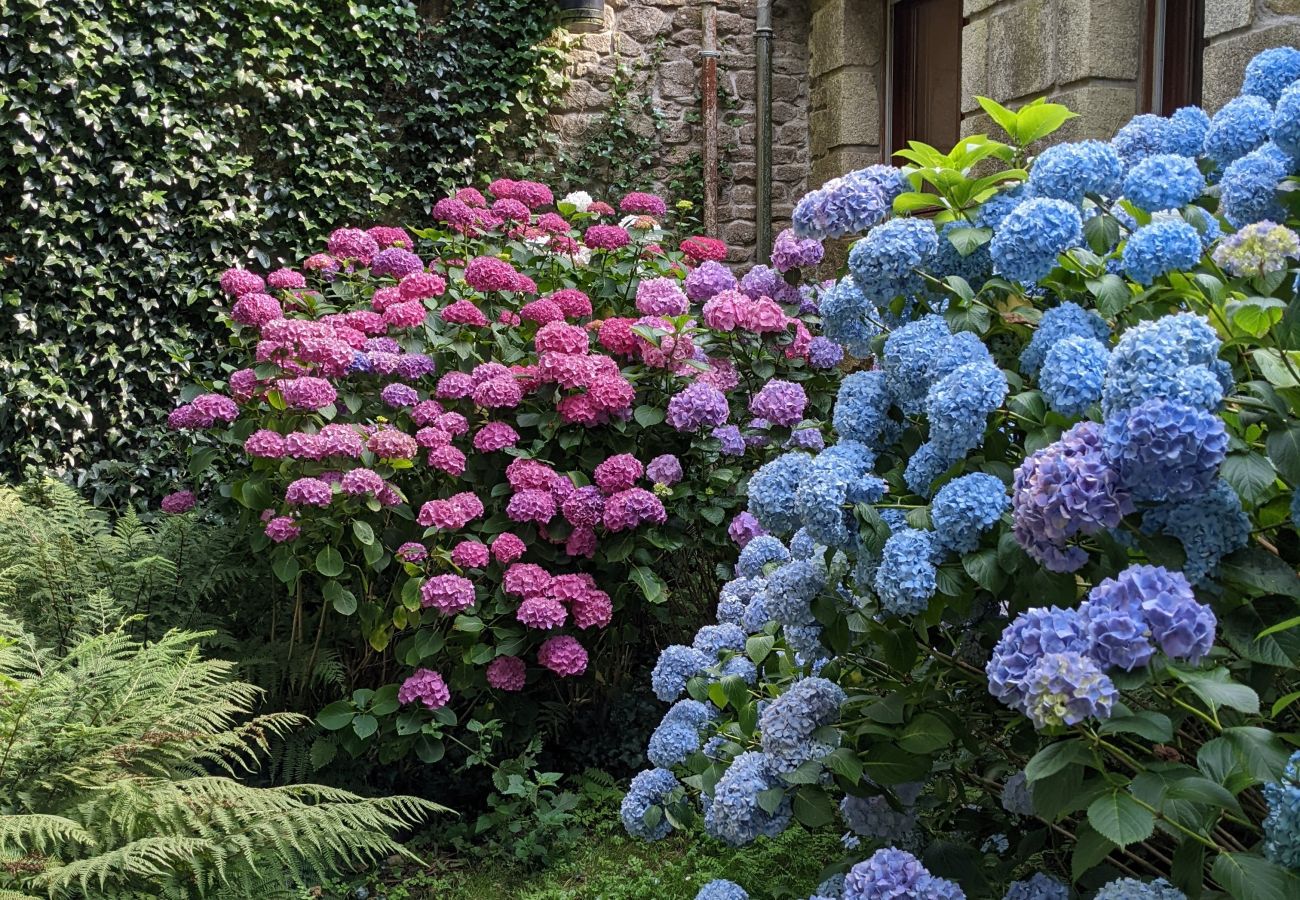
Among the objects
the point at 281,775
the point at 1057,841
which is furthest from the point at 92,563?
the point at 1057,841

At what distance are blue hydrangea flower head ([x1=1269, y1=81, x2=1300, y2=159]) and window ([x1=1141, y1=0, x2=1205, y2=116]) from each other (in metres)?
2.80

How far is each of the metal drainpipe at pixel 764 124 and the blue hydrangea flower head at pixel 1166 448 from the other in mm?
5717

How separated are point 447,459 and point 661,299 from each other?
0.95m

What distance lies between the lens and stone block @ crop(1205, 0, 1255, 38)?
364 cm

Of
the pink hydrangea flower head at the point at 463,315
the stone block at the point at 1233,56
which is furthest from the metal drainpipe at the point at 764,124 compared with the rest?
the pink hydrangea flower head at the point at 463,315

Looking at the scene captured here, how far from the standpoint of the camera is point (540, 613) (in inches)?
132

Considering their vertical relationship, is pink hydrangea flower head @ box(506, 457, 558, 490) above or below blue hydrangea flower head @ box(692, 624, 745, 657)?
above

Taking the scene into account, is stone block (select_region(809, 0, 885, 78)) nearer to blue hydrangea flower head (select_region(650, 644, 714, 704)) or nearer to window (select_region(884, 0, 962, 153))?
window (select_region(884, 0, 962, 153))

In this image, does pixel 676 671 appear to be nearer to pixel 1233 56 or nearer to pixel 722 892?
pixel 722 892

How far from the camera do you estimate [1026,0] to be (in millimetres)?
4730

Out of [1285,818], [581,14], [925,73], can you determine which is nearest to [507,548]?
[1285,818]

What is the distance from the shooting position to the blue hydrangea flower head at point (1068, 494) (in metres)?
1.34

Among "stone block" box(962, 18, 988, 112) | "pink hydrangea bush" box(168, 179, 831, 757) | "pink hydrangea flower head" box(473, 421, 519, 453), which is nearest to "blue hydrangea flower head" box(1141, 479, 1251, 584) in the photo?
"pink hydrangea bush" box(168, 179, 831, 757)

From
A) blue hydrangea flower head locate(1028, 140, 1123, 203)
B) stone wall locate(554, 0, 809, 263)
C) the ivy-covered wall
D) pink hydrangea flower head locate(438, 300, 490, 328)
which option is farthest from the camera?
stone wall locate(554, 0, 809, 263)
